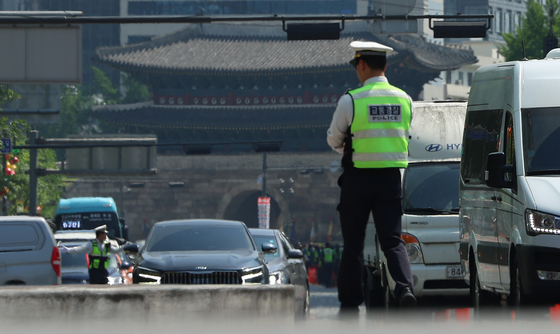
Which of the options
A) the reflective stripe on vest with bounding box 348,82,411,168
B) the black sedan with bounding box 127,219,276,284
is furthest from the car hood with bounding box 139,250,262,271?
the reflective stripe on vest with bounding box 348,82,411,168

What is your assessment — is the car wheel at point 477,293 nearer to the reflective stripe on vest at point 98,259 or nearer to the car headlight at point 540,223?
the car headlight at point 540,223

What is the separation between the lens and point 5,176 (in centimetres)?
3409

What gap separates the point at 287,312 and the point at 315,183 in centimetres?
5268

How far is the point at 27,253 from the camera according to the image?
14.3 metres

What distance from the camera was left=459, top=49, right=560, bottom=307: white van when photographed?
26.6 feet

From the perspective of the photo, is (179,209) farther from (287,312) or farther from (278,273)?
(287,312)

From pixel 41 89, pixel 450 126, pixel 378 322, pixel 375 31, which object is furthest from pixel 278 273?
pixel 41 89

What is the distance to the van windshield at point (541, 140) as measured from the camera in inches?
339

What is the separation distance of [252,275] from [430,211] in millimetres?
2177

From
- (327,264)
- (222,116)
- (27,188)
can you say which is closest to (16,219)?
(327,264)

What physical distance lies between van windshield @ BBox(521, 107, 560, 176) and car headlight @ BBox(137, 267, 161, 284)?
166 inches

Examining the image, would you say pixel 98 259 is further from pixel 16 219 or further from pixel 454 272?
pixel 454 272

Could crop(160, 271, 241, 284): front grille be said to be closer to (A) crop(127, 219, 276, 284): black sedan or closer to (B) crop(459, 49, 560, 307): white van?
(A) crop(127, 219, 276, 284): black sedan

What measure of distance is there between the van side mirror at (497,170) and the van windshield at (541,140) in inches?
6.9
